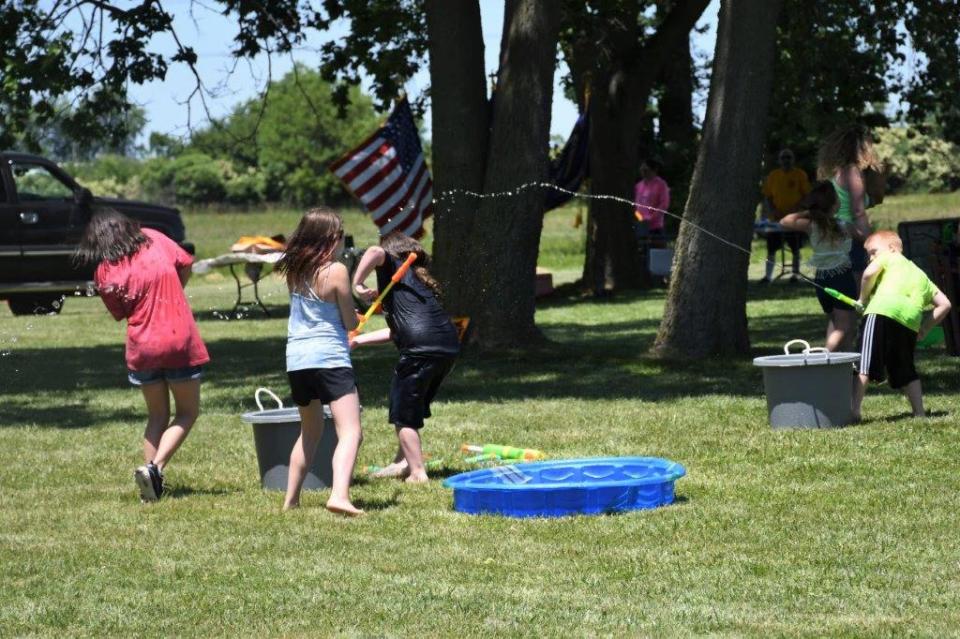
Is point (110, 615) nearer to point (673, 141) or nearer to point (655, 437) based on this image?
point (655, 437)

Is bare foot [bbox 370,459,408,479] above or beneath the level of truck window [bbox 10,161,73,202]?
beneath

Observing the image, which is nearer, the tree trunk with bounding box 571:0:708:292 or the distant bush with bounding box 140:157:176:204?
the tree trunk with bounding box 571:0:708:292

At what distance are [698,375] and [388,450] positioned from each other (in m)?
3.79

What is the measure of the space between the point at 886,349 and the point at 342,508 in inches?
148

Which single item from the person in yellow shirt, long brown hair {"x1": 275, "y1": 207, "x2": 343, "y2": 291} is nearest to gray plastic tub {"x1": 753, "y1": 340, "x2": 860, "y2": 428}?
long brown hair {"x1": 275, "y1": 207, "x2": 343, "y2": 291}

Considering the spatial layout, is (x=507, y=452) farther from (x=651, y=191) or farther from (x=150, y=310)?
(x=651, y=191)

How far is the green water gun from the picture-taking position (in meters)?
9.34

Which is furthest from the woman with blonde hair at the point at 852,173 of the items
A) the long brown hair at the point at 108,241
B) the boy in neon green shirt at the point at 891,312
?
the long brown hair at the point at 108,241

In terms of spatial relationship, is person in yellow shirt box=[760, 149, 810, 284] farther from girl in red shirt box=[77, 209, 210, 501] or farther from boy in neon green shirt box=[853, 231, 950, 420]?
girl in red shirt box=[77, 209, 210, 501]

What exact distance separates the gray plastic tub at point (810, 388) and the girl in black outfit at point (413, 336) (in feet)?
6.86

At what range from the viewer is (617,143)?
913 inches

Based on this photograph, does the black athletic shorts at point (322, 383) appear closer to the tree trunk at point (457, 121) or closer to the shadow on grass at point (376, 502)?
the shadow on grass at point (376, 502)

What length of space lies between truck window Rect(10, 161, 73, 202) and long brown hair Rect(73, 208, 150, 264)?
14334 mm

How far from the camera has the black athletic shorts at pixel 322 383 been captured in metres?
7.33
